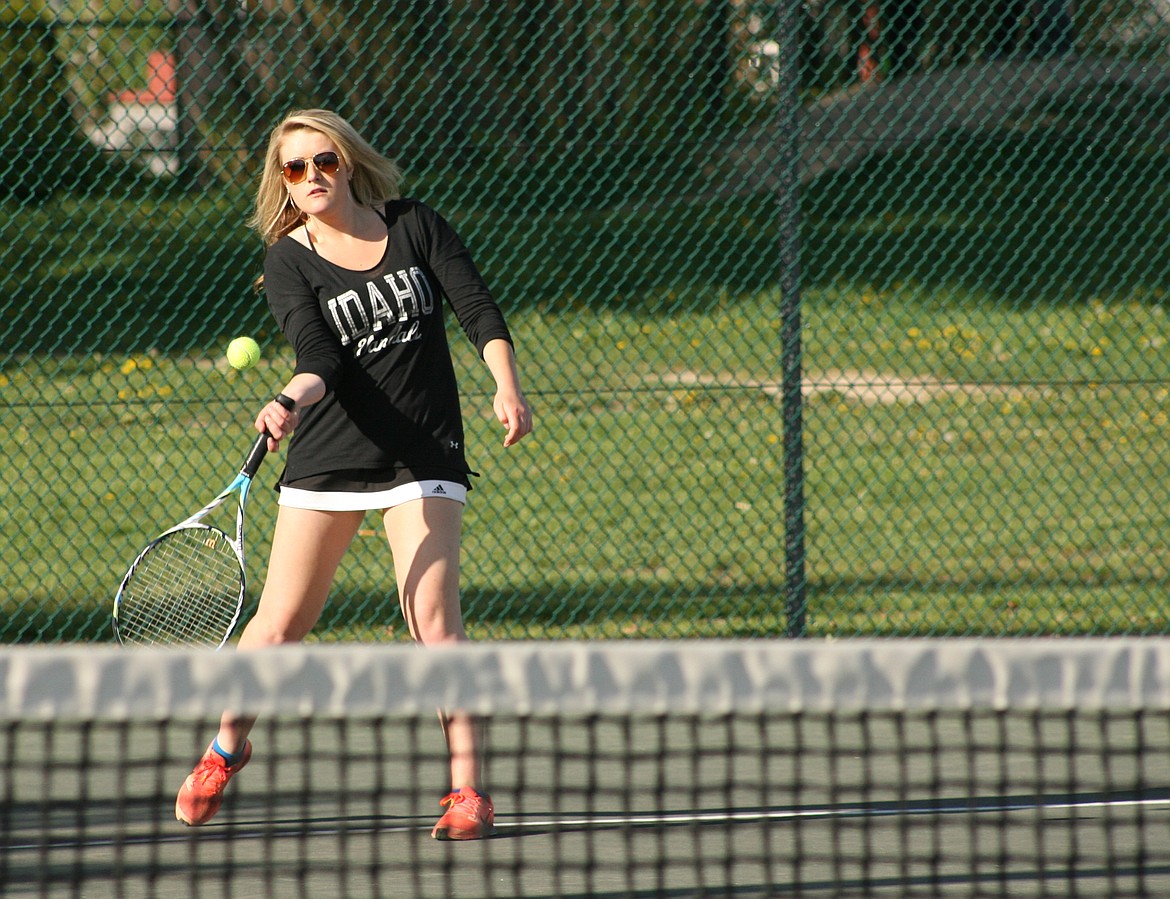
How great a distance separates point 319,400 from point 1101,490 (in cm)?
637

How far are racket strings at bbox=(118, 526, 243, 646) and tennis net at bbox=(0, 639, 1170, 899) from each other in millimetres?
352

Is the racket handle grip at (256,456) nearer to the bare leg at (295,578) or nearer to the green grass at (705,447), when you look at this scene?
the bare leg at (295,578)

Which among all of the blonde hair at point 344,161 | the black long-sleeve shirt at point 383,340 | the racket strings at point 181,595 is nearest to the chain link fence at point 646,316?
the racket strings at point 181,595

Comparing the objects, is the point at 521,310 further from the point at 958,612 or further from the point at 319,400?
the point at 319,400

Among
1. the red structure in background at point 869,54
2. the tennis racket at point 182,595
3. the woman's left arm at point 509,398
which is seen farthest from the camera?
the red structure in background at point 869,54

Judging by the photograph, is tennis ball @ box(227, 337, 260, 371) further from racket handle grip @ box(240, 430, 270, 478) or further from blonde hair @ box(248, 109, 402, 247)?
racket handle grip @ box(240, 430, 270, 478)

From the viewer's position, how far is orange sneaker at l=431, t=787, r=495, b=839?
407 cm

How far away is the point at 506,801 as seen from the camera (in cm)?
467

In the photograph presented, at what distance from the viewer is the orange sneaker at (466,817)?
160 inches

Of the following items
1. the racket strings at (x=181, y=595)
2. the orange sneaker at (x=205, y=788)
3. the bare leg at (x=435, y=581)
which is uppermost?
the racket strings at (x=181, y=595)

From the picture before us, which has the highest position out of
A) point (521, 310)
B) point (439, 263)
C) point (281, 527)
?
point (521, 310)

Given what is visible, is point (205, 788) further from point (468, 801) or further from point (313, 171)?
point (313, 171)

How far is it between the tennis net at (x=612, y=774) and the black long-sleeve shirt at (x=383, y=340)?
2.33 feet

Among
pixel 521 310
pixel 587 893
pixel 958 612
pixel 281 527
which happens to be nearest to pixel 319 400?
pixel 281 527
